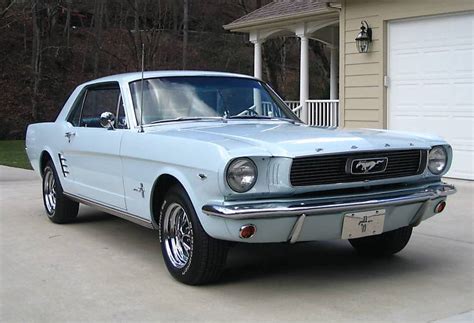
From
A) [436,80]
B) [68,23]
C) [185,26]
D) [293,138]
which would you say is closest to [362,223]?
[293,138]

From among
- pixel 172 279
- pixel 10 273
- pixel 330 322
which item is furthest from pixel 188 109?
pixel 330 322

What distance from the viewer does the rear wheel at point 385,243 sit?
541cm

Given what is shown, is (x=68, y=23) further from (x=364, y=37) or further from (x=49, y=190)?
(x=49, y=190)

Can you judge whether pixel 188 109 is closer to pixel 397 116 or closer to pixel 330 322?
pixel 330 322

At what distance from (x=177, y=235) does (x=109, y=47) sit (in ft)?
88.8

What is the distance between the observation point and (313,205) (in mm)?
4219

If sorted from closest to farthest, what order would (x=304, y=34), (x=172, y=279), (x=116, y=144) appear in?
(x=172, y=279) → (x=116, y=144) → (x=304, y=34)

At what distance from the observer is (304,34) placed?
49.3 feet

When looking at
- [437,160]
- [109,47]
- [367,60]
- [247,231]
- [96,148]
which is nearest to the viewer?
[247,231]

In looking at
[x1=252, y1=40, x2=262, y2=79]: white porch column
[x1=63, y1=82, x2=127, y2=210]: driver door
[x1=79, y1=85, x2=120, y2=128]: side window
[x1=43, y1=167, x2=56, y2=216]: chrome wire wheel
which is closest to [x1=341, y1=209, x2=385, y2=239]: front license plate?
[x1=63, y1=82, x2=127, y2=210]: driver door

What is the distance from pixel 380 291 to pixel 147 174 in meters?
2.01

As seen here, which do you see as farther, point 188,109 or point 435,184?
point 188,109

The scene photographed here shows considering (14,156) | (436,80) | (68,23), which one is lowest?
(14,156)

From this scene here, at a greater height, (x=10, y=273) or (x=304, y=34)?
(x=304, y=34)
